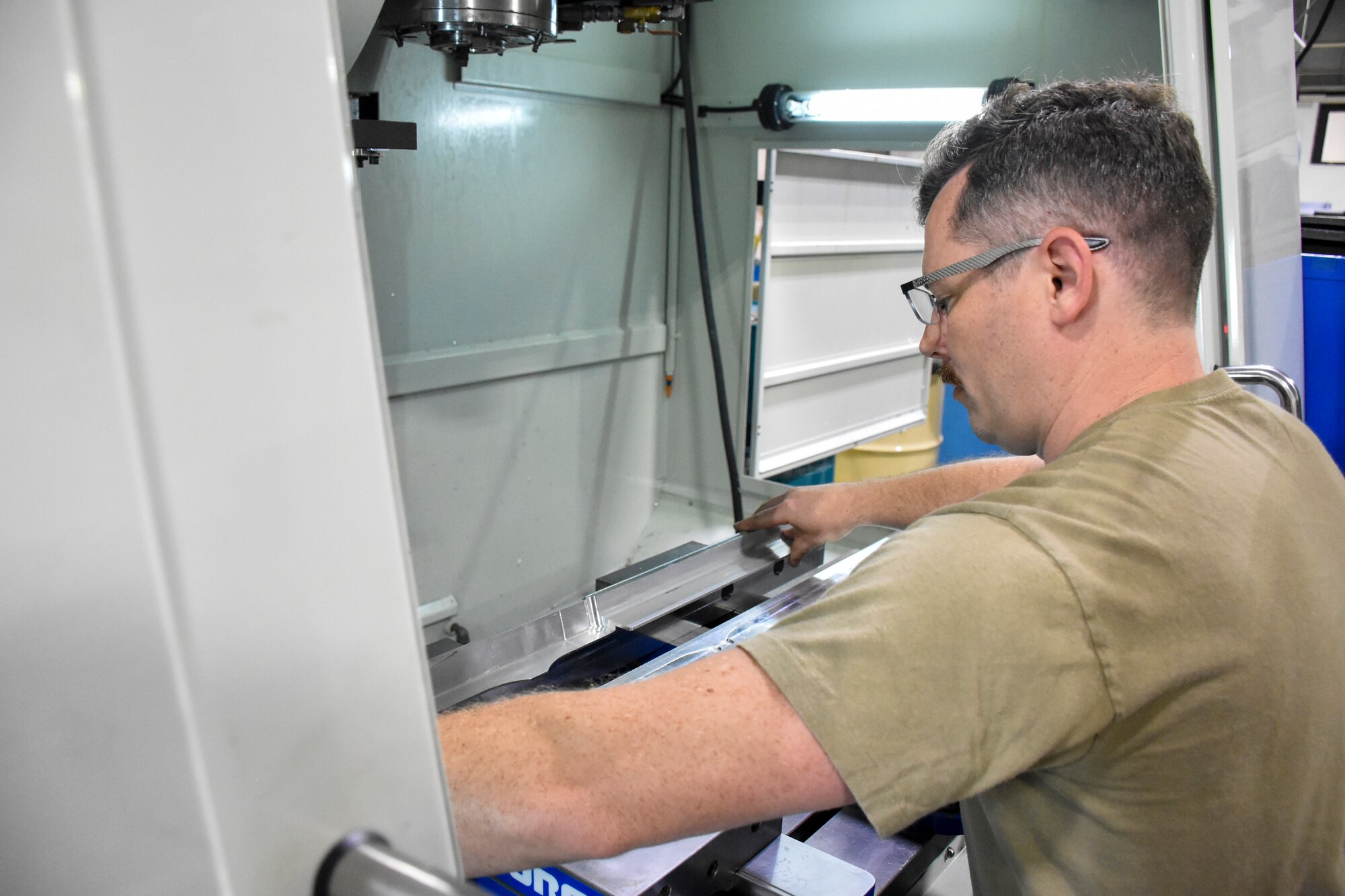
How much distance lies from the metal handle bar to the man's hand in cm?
142

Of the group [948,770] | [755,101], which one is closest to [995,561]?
[948,770]

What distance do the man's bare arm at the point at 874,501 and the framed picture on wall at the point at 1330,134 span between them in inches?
319

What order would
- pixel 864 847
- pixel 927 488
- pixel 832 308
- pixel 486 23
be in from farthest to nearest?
pixel 832 308 → pixel 927 488 → pixel 486 23 → pixel 864 847

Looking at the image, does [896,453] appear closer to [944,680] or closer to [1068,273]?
[1068,273]

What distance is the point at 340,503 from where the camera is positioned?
35 cm

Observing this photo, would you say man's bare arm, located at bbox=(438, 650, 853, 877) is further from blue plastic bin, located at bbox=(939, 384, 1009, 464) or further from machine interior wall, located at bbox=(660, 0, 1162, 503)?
blue plastic bin, located at bbox=(939, 384, 1009, 464)

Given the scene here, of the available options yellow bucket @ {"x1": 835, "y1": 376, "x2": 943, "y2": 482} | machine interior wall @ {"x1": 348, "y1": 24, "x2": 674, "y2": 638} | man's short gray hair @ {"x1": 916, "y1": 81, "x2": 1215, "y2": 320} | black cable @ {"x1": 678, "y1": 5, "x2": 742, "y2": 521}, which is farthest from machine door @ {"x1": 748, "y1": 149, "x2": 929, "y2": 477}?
man's short gray hair @ {"x1": 916, "y1": 81, "x2": 1215, "y2": 320}

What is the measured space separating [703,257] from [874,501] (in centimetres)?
106

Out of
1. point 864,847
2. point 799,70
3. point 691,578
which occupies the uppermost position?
point 799,70

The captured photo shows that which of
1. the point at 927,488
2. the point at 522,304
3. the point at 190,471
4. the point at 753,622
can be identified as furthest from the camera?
the point at 522,304

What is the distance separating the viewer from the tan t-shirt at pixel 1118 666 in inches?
27.3

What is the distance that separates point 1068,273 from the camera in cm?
95

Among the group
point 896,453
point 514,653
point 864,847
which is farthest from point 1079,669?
point 896,453

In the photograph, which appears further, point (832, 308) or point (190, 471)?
point (832, 308)
